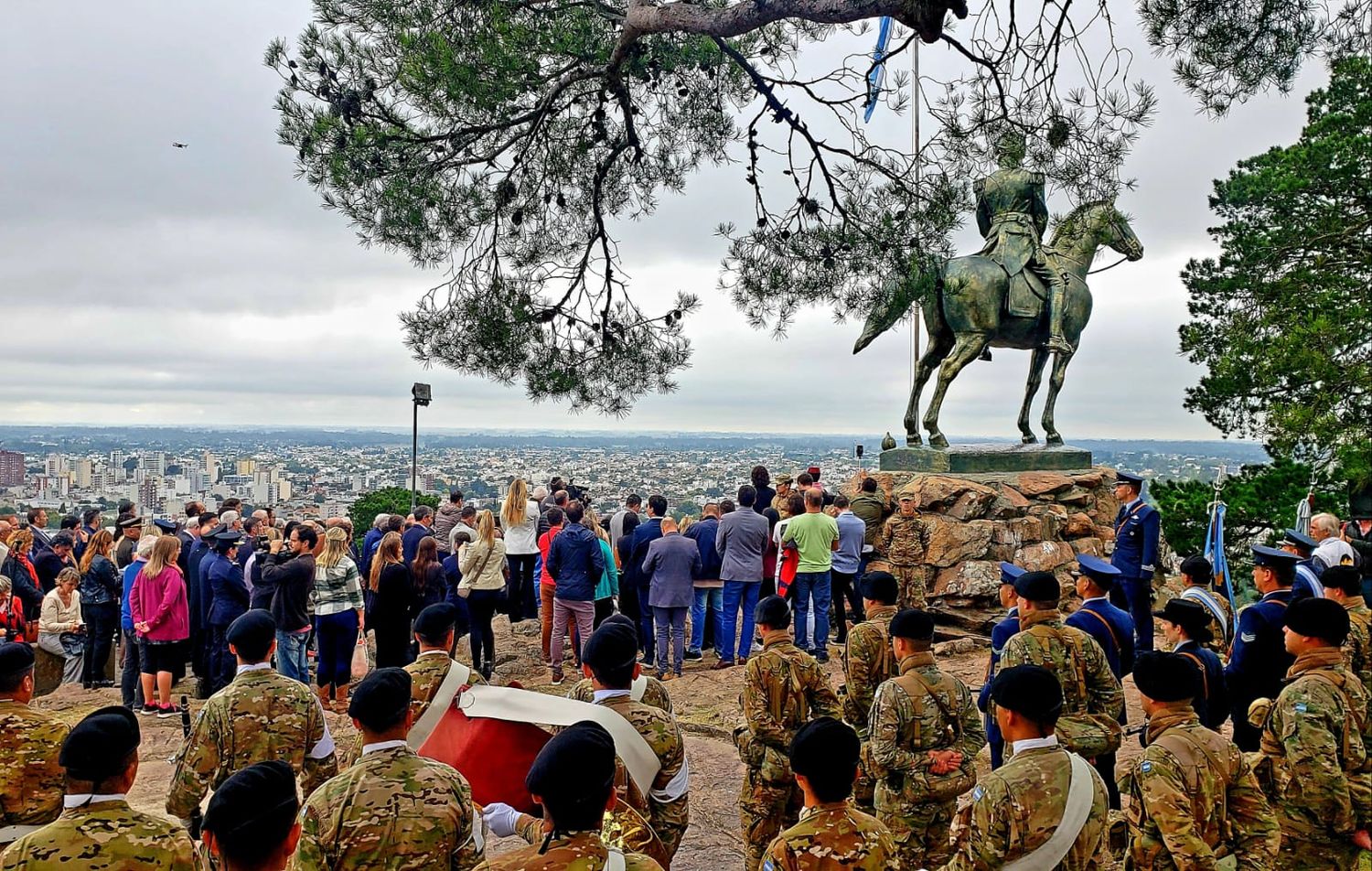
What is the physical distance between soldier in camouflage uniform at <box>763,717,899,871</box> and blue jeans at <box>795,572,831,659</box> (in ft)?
18.2

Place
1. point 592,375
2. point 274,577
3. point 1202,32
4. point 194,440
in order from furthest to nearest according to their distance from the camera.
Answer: point 194,440 < point 274,577 < point 592,375 < point 1202,32

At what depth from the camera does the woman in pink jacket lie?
267 inches

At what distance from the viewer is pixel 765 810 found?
4129 millimetres

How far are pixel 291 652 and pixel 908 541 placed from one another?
5807 millimetres

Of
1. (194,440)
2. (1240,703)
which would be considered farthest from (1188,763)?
(194,440)

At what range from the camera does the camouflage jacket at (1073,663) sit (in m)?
4.00

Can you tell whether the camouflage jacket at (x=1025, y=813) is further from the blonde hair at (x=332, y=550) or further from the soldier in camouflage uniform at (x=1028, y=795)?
the blonde hair at (x=332, y=550)

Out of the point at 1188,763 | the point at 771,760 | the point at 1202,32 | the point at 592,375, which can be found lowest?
the point at 771,760

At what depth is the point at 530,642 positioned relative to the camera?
31.9ft

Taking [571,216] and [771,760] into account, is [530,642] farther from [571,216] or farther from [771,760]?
[771,760]

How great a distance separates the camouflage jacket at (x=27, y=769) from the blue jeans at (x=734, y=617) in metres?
5.74

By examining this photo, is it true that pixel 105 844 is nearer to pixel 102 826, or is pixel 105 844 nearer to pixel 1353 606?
pixel 102 826

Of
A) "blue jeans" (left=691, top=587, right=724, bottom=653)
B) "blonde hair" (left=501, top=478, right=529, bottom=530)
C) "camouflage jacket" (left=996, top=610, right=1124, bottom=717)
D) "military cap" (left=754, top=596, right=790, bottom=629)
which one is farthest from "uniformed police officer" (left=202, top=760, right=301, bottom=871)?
"blue jeans" (left=691, top=587, right=724, bottom=653)

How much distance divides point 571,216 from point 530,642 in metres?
5.37
